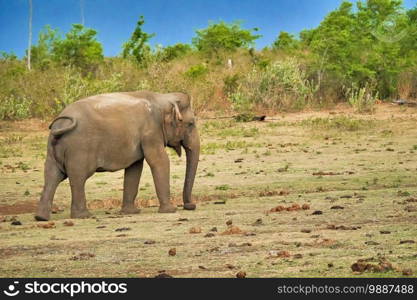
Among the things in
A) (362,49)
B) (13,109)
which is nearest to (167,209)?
(13,109)

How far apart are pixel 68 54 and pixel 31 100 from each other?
12603mm

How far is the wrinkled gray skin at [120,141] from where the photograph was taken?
623 inches

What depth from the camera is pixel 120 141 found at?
53.6ft

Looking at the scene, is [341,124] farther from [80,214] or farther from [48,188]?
[48,188]

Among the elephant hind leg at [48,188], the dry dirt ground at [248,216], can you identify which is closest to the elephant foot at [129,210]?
the dry dirt ground at [248,216]

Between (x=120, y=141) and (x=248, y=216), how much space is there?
2723 millimetres

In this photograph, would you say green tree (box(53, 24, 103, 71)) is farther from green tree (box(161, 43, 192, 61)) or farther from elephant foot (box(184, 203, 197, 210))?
elephant foot (box(184, 203, 197, 210))

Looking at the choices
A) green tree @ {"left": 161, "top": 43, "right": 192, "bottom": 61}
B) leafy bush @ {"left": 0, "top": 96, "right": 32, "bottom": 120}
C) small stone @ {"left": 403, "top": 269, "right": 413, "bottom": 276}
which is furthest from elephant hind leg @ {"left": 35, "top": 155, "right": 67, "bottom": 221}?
green tree @ {"left": 161, "top": 43, "right": 192, "bottom": 61}

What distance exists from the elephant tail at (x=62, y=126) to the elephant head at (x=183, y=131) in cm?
170

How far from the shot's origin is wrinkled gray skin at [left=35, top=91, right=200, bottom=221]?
15820 millimetres

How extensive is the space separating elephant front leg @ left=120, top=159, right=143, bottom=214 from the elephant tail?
162 centimetres

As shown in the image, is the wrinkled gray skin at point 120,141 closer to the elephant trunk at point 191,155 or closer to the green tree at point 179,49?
the elephant trunk at point 191,155

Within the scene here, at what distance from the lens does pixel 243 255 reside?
11102 millimetres

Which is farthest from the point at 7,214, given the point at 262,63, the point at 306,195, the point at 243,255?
the point at 262,63
